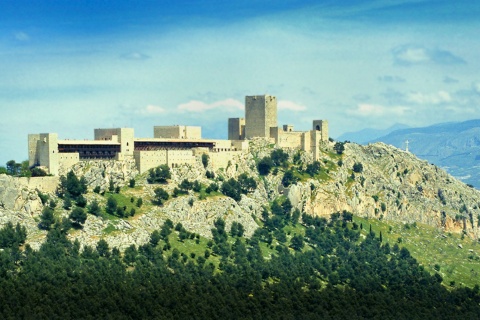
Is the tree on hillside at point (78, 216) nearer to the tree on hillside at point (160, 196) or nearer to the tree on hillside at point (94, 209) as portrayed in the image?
the tree on hillside at point (94, 209)

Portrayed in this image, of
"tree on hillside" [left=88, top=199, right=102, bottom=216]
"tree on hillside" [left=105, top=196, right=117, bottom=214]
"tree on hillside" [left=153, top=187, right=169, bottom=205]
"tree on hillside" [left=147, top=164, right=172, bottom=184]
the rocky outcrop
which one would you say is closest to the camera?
"tree on hillside" [left=88, top=199, right=102, bottom=216]

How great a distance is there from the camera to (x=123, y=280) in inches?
6033

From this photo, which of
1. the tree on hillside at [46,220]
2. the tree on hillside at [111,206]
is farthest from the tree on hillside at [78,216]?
the tree on hillside at [111,206]

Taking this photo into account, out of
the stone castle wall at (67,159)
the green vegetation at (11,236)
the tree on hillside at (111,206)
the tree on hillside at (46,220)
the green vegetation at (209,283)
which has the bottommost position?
the green vegetation at (209,283)

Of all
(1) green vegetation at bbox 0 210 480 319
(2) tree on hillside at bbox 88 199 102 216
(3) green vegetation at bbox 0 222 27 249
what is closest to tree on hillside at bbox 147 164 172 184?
(1) green vegetation at bbox 0 210 480 319

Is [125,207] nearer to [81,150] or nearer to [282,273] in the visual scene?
[81,150]

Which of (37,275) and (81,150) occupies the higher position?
(81,150)

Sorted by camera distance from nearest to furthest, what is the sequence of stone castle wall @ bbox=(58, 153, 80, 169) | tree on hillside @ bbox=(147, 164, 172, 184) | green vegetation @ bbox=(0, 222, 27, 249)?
green vegetation @ bbox=(0, 222, 27, 249) → stone castle wall @ bbox=(58, 153, 80, 169) → tree on hillside @ bbox=(147, 164, 172, 184)

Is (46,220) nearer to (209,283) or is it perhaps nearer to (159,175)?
(209,283)

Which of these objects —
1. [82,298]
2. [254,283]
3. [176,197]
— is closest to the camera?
[82,298]

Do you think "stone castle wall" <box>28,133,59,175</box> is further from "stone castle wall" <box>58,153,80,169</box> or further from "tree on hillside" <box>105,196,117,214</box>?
"tree on hillside" <box>105,196,117,214</box>

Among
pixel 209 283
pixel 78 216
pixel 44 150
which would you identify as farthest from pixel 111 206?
pixel 209 283

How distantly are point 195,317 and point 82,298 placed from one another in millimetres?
17055

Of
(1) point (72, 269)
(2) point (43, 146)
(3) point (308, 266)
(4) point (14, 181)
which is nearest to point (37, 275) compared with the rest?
(1) point (72, 269)
